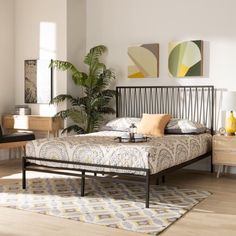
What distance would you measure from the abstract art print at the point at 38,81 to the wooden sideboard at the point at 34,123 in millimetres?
397

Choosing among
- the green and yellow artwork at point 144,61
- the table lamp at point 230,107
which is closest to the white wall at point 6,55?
the green and yellow artwork at point 144,61

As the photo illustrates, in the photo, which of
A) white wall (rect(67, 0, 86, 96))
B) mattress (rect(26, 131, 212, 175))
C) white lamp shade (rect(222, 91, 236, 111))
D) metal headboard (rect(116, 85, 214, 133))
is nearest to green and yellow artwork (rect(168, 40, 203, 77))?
metal headboard (rect(116, 85, 214, 133))

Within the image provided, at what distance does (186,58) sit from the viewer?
240 inches

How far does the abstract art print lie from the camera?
693 cm

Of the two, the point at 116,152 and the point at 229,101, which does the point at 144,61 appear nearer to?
the point at 229,101

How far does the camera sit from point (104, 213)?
3.75m

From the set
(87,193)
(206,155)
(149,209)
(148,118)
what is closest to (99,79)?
(148,118)

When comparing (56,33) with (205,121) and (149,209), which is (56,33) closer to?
(205,121)

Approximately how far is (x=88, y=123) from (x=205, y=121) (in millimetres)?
1780

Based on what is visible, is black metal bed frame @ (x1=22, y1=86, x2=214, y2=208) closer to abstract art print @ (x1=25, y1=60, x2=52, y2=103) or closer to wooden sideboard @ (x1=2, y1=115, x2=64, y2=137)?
wooden sideboard @ (x1=2, y1=115, x2=64, y2=137)

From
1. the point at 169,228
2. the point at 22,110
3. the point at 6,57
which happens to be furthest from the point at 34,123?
the point at 169,228

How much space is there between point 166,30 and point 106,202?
10.3 feet

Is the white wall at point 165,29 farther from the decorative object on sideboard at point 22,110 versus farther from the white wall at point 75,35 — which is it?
the decorative object on sideboard at point 22,110

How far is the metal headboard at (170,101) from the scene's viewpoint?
599cm
